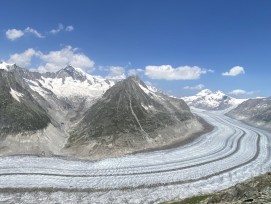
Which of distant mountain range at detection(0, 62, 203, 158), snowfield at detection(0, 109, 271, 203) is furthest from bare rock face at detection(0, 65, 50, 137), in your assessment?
snowfield at detection(0, 109, 271, 203)

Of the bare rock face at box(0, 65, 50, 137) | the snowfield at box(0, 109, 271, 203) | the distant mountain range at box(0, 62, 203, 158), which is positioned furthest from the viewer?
the bare rock face at box(0, 65, 50, 137)

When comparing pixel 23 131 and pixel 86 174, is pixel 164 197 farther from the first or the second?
pixel 23 131

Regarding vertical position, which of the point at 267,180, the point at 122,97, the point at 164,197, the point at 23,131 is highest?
the point at 122,97

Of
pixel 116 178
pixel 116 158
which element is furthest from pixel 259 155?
pixel 116 178

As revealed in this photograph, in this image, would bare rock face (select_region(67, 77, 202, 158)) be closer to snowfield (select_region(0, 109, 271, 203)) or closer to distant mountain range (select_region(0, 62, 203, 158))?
distant mountain range (select_region(0, 62, 203, 158))

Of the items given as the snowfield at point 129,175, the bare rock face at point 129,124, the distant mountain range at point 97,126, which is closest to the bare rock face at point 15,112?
the distant mountain range at point 97,126

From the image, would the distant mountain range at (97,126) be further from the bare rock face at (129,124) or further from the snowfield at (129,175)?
the snowfield at (129,175)
